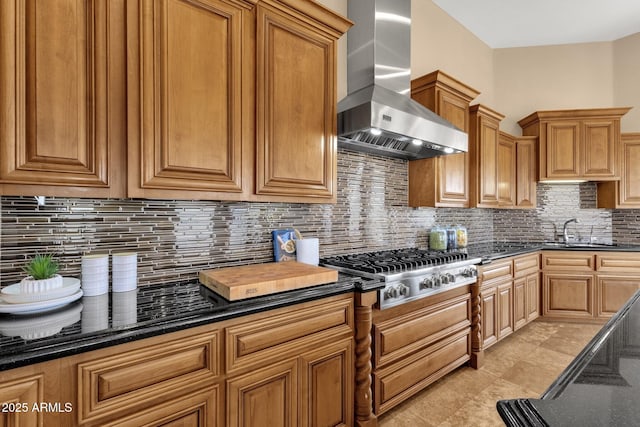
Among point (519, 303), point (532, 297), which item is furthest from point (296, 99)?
point (532, 297)

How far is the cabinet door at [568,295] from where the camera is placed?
3.63 m

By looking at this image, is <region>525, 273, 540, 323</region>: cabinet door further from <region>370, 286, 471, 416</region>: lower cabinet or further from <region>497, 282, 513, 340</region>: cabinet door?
<region>370, 286, 471, 416</region>: lower cabinet

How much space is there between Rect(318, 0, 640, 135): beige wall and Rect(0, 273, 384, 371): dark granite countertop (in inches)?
146

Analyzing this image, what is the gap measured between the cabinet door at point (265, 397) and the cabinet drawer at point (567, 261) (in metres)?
3.58

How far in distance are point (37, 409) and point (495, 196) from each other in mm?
3908

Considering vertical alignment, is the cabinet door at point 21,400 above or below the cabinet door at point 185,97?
below

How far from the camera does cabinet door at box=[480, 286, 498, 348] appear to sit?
8.80 feet

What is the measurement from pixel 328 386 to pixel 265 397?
37 centimetres

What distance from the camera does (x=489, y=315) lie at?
2768 millimetres

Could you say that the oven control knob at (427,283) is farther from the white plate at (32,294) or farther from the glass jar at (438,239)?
the white plate at (32,294)

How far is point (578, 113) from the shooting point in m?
3.82

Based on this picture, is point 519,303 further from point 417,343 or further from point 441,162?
point 417,343

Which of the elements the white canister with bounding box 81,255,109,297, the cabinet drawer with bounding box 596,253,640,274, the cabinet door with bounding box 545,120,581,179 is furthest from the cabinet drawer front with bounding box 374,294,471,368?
the cabinet door with bounding box 545,120,581,179

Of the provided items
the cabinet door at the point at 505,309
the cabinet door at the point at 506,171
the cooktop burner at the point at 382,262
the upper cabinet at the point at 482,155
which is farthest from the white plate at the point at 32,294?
the cabinet door at the point at 506,171
